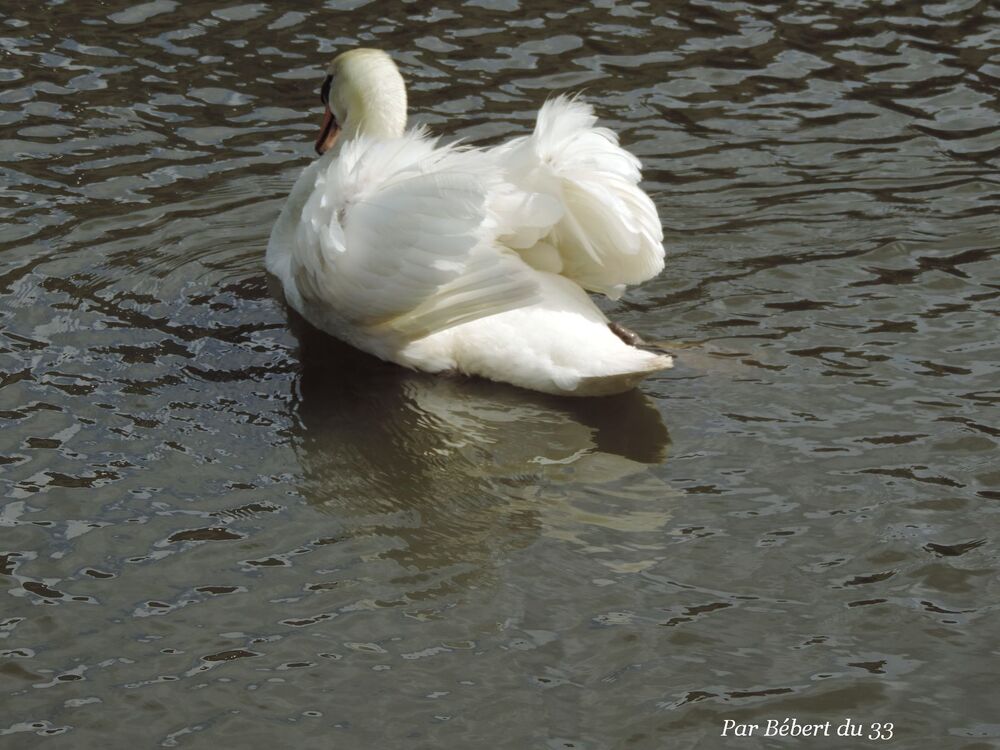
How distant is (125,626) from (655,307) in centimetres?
323

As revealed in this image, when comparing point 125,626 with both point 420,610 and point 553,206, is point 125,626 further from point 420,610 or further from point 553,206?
point 553,206

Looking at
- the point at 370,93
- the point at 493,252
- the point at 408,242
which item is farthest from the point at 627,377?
the point at 370,93

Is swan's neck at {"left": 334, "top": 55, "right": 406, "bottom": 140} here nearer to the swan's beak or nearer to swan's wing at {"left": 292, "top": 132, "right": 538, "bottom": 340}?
the swan's beak

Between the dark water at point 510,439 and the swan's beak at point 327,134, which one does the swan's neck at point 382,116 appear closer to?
the swan's beak at point 327,134

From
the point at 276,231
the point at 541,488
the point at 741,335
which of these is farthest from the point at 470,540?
the point at 276,231

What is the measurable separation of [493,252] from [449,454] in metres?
0.85

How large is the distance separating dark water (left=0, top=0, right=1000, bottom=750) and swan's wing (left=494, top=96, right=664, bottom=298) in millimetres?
563

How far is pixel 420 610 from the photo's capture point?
16.1 ft

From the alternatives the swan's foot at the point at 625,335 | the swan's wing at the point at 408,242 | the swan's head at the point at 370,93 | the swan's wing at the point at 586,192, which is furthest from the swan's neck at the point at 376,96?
the swan's foot at the point at 625,335

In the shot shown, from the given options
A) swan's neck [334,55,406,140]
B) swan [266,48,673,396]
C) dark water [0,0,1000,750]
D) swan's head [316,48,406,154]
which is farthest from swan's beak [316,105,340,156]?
swan [266,48,673,396]

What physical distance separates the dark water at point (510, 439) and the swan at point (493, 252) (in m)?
0.27

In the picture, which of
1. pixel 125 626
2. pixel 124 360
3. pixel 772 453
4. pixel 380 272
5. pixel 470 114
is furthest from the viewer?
pixel 470 114

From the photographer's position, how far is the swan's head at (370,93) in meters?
7.44

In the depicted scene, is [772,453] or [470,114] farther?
[470,114]
